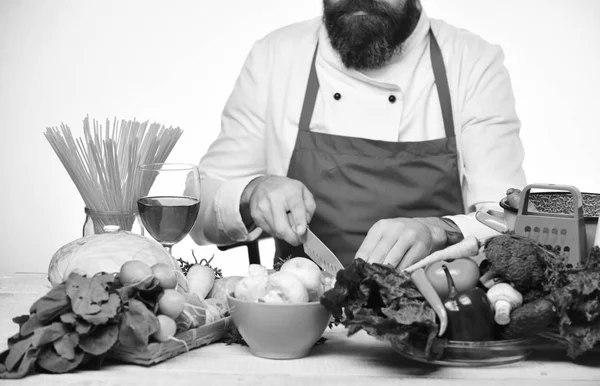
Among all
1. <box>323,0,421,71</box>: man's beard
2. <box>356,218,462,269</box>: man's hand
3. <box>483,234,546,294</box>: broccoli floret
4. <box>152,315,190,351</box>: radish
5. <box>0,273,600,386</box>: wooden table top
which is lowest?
<box>0,273,600,386</box>: wooden table top

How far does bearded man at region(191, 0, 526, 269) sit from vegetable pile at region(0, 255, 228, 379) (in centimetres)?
88

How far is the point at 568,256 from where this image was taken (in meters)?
1.25

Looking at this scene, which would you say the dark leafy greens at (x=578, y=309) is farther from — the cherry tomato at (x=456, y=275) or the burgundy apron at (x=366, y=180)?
the burgundy apron at (x=366, y=180)

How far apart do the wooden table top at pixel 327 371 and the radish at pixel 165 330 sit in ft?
0.13

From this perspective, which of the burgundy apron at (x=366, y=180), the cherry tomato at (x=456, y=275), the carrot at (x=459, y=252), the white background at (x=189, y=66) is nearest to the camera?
the cherry tomato at (x=456, y=275)

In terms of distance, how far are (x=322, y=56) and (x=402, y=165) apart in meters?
0.44

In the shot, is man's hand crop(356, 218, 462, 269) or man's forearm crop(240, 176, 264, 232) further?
man's forearm crop(240, 176, 264, 232)

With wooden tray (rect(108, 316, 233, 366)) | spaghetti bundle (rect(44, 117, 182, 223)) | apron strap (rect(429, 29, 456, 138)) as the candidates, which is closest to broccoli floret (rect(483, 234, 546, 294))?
wooden tray (rect(108, 316, 233, 366))

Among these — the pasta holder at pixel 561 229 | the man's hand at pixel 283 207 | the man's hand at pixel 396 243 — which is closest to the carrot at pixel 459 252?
the pasta holder at pixel 561 229

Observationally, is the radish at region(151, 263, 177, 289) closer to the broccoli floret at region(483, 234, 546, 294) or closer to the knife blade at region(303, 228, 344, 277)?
the knife blade at region(303, 228, 344, 277)

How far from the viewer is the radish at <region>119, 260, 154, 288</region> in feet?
3.69

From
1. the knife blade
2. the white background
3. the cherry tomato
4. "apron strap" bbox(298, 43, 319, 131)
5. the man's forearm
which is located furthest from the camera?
the white background

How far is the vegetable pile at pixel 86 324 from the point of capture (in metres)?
1.06

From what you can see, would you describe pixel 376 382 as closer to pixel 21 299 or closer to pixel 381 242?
pixel 381 242
